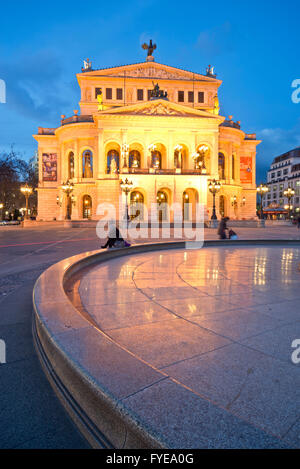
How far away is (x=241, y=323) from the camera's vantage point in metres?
3.50

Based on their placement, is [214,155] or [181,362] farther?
[214,155]

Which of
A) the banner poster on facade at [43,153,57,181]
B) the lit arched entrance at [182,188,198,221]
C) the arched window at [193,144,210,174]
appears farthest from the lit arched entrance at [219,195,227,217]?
the banner poster on facade at [43,153,57,181]

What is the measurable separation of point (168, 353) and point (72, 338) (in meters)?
0.94

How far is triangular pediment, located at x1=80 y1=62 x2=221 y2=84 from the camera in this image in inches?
1773

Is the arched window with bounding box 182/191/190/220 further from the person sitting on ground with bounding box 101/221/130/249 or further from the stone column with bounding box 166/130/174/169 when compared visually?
the person sitting on ground with bounding box 101/221/130/249

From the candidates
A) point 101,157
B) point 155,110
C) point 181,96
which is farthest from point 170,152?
point 181,96

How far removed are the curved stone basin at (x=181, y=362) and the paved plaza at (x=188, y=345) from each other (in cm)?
1

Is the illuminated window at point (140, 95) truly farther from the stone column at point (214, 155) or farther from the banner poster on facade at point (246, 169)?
the banner poster on facade at point (246, 169)

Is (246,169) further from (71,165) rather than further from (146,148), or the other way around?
(71,165)

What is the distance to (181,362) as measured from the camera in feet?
8.11

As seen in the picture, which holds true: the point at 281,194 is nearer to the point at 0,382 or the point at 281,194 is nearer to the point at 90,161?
the point at 90,161

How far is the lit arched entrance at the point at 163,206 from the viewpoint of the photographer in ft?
135

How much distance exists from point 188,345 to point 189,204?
4035 centimetres
